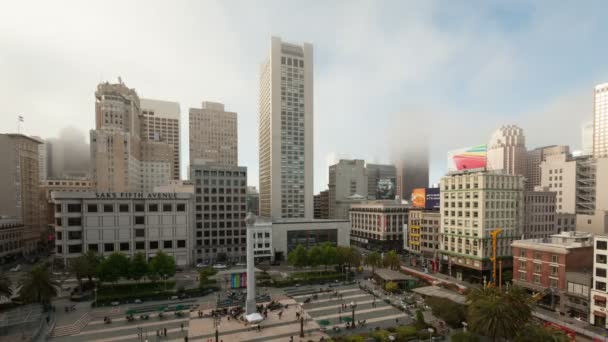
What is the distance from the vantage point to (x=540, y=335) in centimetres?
3284

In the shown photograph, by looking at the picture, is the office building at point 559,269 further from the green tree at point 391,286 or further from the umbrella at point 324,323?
the umbrella at point 324,323

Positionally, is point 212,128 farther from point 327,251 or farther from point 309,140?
point 327,251

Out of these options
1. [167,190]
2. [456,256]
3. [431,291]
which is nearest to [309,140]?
[167,190]

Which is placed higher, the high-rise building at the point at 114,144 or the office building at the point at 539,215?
the high-rise building at the point at 114,144

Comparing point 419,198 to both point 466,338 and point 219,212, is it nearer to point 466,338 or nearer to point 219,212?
point 219,212

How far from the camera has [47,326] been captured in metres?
48.7

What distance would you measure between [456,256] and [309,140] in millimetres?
81564

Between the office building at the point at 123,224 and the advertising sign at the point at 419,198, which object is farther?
the advertising sign at the point at 419,198

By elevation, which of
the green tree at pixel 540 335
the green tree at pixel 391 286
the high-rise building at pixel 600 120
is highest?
the high-rise building at pixel 600 120

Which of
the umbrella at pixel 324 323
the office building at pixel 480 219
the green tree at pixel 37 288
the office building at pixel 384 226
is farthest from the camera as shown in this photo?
the office building at pixel 384 226

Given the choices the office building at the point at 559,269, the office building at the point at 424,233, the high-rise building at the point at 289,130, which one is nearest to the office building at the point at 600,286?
the office building at the point at 559,269

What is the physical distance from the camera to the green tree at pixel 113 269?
63.2 metres

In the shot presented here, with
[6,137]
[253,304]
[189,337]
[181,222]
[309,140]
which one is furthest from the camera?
[309,140]

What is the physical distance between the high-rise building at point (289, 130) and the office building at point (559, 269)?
297 ft
